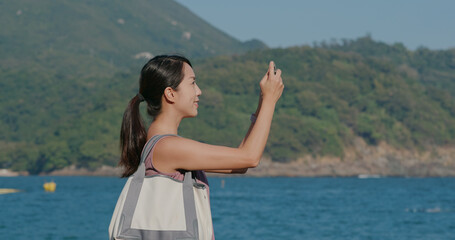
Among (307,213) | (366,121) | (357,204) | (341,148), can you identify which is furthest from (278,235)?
(366,121)

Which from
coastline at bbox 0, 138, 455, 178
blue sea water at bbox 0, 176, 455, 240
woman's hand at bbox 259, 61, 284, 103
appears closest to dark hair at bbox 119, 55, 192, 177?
woman's hand at bbox 259, 61, 284, 103

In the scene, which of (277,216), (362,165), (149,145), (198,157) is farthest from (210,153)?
(362,165)

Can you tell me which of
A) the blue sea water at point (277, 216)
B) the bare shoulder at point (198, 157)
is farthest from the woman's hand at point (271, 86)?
the blue sea water at point (277, 216)

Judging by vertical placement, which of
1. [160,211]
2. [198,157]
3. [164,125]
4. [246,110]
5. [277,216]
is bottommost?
[277,216]

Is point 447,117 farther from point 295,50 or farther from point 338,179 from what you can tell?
point 295,50

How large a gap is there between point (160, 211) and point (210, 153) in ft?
0.88

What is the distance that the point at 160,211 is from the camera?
101 inches

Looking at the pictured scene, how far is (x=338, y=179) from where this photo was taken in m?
142

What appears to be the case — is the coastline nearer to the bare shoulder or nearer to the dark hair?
the dark hair

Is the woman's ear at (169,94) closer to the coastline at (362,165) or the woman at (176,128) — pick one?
the woman at (176,128)

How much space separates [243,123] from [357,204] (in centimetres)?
6768

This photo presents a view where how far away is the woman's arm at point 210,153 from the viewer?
261 cm

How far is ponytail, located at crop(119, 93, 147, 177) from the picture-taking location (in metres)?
2.91

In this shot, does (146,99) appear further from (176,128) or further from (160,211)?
(160,211)
